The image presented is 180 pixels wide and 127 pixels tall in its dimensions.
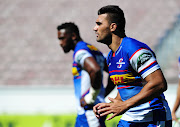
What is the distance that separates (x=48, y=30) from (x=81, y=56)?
1169 centimetres

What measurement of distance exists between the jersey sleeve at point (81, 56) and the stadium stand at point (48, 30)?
724 centimetres

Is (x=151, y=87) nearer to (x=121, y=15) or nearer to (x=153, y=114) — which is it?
(x=153, y=114)

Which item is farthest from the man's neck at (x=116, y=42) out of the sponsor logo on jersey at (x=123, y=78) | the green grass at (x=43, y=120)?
the green grass at (x=43, y=120)

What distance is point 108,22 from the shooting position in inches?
103

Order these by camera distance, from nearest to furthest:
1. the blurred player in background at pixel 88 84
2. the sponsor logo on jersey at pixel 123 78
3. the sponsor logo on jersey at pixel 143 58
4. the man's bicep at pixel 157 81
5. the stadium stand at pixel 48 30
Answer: the man's bicep at pixel 157 81
the sponsor logo on jersey at pixel 143 58
the sponsor logo on jersey at pixel 123 78
the blurred player in background at pixel 88 84
the stadium stand at pixel 48 30

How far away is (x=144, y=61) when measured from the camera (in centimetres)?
235

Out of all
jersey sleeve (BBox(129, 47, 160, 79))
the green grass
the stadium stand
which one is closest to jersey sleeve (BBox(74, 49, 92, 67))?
jersey sleeve (BBox(129, 47, 160, 79))

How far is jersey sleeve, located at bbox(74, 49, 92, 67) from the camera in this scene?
151 inches

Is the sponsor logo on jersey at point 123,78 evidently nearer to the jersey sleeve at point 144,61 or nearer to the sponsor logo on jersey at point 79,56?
the jersey sleeve at point 144,61

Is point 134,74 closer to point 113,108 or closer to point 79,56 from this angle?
point 113,108

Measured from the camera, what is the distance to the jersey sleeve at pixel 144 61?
2.32 m

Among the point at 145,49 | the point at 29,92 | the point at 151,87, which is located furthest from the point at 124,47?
the point at 29,92

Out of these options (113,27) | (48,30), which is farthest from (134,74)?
(48,30)

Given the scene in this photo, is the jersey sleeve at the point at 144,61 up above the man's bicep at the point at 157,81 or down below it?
above
